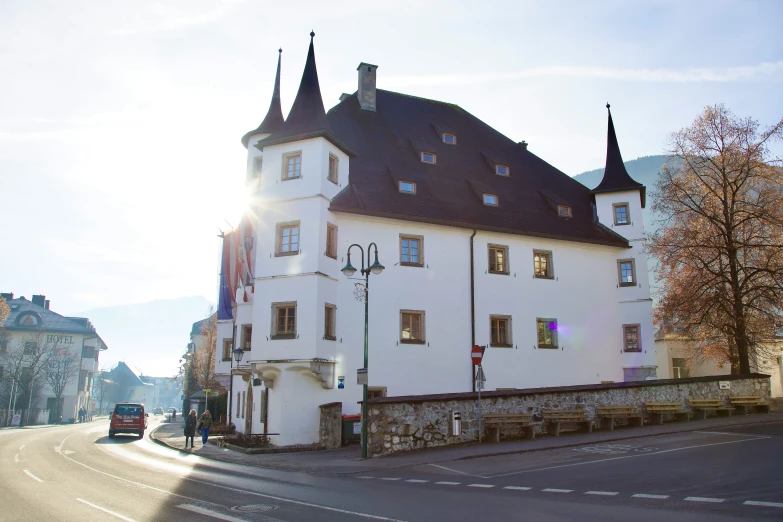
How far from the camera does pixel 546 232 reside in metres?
32.2

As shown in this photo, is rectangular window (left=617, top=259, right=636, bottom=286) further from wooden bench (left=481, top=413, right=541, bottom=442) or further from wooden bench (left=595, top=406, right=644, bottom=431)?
wooden bench (left=481, top=413, right=541, bottom=442)

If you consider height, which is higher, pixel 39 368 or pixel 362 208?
pixel 362 208

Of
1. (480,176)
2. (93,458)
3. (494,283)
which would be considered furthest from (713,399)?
(93,458)

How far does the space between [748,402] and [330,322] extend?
1871cm

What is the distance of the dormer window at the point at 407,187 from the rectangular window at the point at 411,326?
612cm

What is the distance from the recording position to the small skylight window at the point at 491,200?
32656 millimetres

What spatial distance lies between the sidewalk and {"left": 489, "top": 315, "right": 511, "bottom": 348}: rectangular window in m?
7.89

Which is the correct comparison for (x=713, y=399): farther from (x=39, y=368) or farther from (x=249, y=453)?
(x=39, y=368)

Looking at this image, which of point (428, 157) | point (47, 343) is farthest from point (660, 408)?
point (47, 343)

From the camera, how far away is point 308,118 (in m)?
28.1

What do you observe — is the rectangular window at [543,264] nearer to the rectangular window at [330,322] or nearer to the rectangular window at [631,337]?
the rectangular window at [631,337]

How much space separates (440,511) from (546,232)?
23778 millimetres

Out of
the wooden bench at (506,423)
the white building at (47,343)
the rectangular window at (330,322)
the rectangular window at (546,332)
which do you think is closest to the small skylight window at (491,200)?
the rectangular window at (546,332)

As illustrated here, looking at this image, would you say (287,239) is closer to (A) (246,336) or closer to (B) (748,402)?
(A) (246,336)
